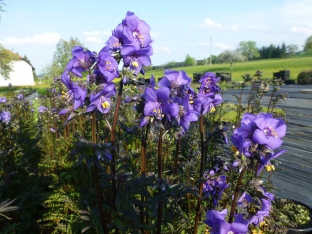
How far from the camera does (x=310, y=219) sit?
3.05 m

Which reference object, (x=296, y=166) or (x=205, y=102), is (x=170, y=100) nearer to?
(x=205, y=102)

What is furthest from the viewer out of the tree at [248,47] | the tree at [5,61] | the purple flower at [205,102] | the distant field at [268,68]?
the tree at [248,47]

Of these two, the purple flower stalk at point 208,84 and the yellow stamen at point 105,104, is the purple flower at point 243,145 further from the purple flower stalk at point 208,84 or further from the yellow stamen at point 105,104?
the yellow stamen at point 105,104

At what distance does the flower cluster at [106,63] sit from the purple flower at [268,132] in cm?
68

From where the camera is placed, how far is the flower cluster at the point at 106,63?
1360mm

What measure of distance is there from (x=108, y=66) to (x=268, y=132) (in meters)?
0.91

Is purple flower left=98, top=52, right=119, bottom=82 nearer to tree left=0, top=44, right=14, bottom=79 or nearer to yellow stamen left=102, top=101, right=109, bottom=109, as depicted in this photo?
yellow stamen left=102, top=101, right=109, bottom=109

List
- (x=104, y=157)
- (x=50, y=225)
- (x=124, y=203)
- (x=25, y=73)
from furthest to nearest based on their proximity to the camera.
→ 1. (x=25, y=73)
2. (x=50, y=225)
3. (x=124, y=203)
4. (x=104, y=157)

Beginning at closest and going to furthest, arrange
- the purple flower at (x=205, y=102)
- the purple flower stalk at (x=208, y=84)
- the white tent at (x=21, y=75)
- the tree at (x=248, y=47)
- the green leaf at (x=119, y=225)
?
the green leaf at (x=119, y=225)
the purple flower at (x=205, y=102)
the purple flower stalk at (x=208, y=84)
the white tent at (x=21, y=75)
the tree at (x=248, y=47)

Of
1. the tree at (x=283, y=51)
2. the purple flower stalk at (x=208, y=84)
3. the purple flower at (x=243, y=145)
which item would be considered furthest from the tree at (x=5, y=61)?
the tree at (x=283, y=51)

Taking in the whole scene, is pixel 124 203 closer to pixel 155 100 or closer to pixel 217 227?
pixel 217 227

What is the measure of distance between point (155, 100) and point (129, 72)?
206mm

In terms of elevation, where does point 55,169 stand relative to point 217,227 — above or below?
below

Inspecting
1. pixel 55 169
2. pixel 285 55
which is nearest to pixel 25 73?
pixel 55 169
